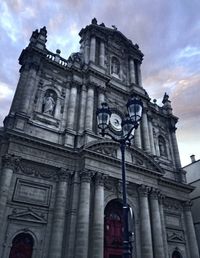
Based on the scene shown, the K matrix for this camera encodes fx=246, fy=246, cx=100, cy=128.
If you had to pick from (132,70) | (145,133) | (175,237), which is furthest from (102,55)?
(175,237)

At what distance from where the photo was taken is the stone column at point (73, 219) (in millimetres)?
13875

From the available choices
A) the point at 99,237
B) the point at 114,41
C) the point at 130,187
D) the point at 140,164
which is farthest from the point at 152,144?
the point at 114,41

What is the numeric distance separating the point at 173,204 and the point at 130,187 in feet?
17.5

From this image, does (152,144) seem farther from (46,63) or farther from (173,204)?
(46,63)

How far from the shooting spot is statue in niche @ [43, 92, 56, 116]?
60.7 ft

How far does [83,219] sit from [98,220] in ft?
3.38

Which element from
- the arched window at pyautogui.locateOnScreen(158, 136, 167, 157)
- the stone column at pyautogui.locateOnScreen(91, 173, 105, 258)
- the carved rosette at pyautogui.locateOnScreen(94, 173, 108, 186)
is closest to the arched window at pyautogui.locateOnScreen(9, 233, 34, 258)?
the stone column at pyautogui.locateOnScreen(91, 173, 105, 258)

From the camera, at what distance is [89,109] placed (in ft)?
64.7

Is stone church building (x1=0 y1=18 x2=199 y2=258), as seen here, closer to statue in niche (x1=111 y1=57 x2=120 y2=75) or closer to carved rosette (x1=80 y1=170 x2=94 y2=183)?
carved rosette (x1=80 y1=170 x2=94 y2=183)

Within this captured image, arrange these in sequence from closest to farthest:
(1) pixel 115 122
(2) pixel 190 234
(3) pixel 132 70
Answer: (2) pixel 190 234
(1) pixel 115 122
(3) pixel 132 70

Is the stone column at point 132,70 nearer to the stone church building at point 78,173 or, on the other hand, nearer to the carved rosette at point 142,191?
the stone church building at point 78,173

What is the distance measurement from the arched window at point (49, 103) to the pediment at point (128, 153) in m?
4.29

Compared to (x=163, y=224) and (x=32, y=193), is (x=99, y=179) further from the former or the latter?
(x=163, y=224)

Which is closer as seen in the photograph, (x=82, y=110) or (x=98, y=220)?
(x=98, y=220)
